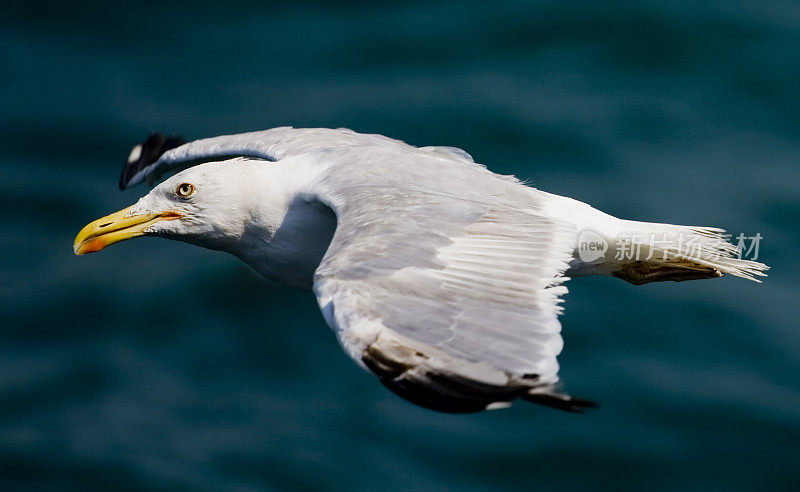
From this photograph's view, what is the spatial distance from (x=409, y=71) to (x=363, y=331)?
20.9 ft

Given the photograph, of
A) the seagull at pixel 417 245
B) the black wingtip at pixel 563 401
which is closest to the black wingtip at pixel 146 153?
the seagull at pixel 417 245

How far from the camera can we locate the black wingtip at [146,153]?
844 centimetres

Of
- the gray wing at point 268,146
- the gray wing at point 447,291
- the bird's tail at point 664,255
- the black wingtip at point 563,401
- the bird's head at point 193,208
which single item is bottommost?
the black wingtip at point 563,401

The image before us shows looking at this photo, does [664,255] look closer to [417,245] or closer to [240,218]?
[417,245]

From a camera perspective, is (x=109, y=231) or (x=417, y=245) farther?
(x=109, y=231)

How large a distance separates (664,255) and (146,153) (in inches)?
169

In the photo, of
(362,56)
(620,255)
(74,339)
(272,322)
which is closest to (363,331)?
(620,255)

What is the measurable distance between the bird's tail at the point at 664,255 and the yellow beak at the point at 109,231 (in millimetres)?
2574

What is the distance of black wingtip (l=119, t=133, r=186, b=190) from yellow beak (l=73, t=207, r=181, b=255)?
2.13 metres

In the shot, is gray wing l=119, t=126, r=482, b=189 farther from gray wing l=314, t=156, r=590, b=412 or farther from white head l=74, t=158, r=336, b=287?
gray wing l=314, t=156, r=590, b=412

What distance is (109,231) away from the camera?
6.20 meters

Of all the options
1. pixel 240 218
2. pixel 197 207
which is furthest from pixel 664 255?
pixel 197 207

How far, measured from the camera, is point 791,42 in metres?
10.3

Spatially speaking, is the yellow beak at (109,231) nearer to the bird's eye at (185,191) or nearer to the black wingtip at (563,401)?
the bird's eye at (185,191)
